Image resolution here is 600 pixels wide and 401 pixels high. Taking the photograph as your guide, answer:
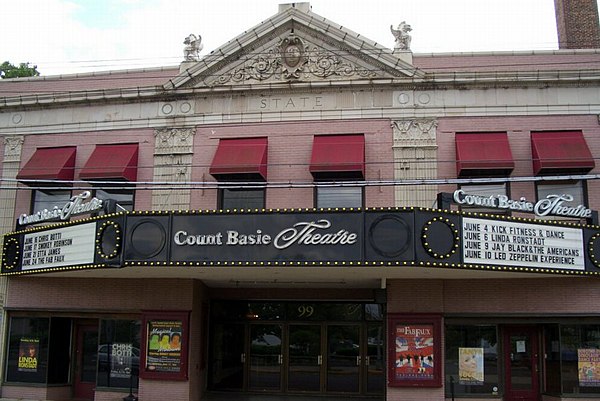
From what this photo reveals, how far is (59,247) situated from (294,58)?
9.49 meters

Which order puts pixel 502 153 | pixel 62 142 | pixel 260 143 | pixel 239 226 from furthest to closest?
1. pixel 62 142
2. pixel 260 143
3. pixel 502 153
4. pixel 239 226

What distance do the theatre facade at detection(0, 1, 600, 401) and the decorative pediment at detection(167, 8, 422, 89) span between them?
0.22 ft

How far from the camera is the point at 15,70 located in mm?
38125

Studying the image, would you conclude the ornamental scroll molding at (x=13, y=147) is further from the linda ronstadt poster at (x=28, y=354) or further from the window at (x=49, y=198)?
the linda ronstadt poster at (x=28, y=354)

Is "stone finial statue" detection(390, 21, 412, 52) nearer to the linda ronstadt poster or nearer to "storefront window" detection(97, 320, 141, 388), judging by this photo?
"storefront window" detection(97, 320, 141, 388)

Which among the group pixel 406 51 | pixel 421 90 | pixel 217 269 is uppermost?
pixel 406 51

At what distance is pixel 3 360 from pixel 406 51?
16.9 m

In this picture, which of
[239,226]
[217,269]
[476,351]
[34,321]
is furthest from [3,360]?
[476,351]

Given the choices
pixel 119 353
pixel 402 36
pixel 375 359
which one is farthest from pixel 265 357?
pixel 402 36

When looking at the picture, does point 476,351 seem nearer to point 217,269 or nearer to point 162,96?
point 217,269

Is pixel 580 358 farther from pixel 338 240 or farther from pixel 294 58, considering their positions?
pixel 294 58

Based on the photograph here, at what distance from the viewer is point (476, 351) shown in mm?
18922

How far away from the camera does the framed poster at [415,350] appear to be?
59.9 feet

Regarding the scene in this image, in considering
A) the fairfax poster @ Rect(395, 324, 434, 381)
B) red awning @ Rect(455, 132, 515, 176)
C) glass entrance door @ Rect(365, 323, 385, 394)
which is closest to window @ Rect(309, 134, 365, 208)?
red awning @ Rect(455, 132, 515, 176)
